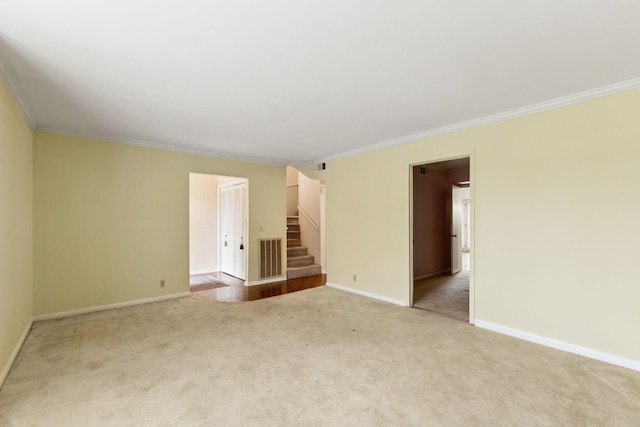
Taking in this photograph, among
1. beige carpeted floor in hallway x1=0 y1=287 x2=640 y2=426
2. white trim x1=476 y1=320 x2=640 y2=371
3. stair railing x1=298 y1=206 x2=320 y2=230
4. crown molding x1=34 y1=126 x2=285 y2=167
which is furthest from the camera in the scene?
stair railing x1=298 y1=206 x2=320 y2=230

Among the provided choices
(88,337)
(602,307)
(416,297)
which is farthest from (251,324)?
(602,307)

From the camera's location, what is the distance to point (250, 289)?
17.1ft

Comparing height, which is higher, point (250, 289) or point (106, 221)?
point (106, 221)

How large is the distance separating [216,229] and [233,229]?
96cm

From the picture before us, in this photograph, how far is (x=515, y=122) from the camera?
10.4ft

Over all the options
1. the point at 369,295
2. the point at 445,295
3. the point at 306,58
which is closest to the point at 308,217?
the point at 369,295

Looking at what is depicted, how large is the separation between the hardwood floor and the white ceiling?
2.73 m

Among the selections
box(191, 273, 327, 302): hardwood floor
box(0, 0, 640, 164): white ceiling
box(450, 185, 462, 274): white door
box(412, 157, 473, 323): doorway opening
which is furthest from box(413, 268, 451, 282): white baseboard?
box(0, 0, 640, 164): white ceiling

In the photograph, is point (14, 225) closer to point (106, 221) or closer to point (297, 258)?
point (106, 221)

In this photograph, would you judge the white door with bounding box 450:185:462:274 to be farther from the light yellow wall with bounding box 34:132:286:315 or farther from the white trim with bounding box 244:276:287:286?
the light yellow wall with bounding box 34:132:286:315

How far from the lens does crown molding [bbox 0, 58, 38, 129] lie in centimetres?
223

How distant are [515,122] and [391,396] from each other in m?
3.01

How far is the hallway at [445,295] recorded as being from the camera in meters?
3.96

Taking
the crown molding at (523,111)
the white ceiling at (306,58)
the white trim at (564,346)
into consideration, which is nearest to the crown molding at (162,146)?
the white ceiling at (306,58)
